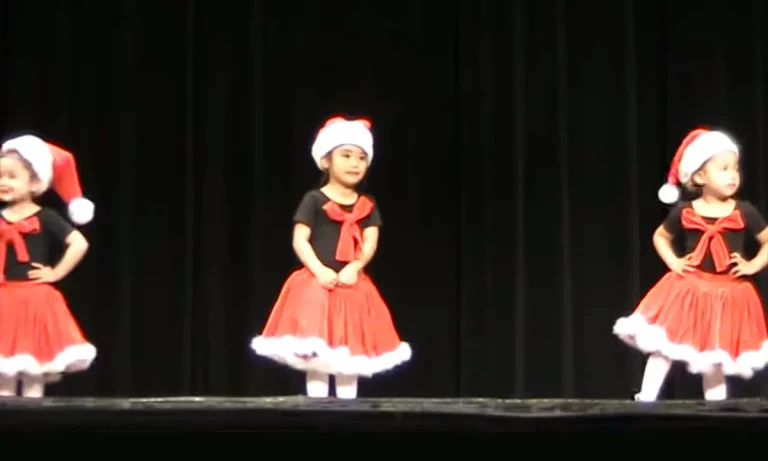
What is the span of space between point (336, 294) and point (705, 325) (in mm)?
654

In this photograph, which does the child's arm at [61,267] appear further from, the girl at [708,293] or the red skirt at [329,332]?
the girl at [708,293]

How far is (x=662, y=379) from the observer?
240 centimetres

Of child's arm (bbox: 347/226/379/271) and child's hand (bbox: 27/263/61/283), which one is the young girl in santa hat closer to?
child's hand (bbox: 27/263/61/283)

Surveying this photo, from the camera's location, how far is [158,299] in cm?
307

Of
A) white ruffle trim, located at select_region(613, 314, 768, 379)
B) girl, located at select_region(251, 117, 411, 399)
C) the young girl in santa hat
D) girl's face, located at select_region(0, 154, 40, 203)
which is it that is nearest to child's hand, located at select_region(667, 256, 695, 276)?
white ruffle trim, located at select_region(613, 314, 768, 379)

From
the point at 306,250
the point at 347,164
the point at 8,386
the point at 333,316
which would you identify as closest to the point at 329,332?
the point at 333,316

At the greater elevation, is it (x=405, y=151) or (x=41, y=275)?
(x=405, y=151)

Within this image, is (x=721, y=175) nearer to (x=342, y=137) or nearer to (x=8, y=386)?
(x=342, y=137)

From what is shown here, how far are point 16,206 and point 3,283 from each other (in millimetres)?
144

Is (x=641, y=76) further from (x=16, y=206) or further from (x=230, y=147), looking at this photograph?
(x=16, y=206)

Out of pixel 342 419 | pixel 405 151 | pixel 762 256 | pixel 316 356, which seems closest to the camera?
pixel 342 419

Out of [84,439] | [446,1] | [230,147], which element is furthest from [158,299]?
[84,439]

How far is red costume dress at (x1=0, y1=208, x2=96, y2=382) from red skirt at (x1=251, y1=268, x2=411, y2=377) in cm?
33

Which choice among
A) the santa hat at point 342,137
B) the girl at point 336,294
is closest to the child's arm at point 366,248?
the girl at point 336,294
